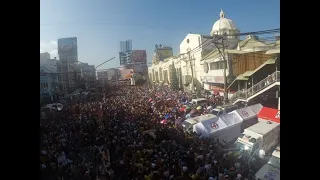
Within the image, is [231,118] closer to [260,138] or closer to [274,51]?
[260,138]

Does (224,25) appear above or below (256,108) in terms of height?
above

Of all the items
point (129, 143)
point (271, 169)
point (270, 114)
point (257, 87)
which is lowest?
point (271, 169)

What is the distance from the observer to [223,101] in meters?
2.01

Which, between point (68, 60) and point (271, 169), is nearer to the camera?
point (271, 169)

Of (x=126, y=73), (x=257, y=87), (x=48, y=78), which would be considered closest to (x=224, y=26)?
(x=257, y=87)

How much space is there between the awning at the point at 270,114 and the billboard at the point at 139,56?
3.19 ft

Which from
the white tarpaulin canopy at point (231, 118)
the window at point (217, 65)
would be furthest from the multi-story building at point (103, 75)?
the white tarpaulin canopy at point (231, 118)

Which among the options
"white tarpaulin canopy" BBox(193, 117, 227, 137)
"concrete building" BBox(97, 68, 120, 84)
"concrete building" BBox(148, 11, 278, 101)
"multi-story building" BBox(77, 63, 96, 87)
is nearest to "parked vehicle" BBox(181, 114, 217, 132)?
"white tarpaulin canopy" BBox(193, 117, 227, 137)

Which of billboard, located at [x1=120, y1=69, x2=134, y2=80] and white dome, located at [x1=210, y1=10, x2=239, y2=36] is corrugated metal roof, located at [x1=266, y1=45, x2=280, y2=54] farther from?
billboard, located at [x1=120, y1=69, x2=134, y2=80]

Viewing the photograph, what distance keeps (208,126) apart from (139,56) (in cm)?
77

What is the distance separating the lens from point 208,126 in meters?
2.00
